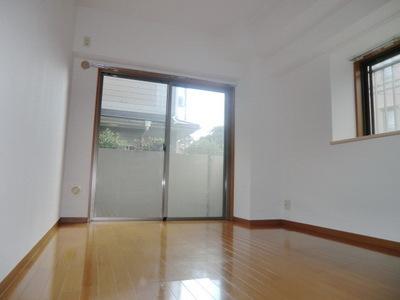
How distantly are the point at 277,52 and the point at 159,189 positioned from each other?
2326mm

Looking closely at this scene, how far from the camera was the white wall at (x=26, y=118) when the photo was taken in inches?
44.4

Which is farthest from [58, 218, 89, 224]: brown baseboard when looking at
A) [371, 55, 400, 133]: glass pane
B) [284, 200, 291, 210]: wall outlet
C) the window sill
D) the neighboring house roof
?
[371, 55, 400, 133]: glass pane

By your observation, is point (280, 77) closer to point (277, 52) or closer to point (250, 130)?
point (277, 52)

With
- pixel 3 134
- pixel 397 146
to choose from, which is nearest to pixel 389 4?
pixel 397 146

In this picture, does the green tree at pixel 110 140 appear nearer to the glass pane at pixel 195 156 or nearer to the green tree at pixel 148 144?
the green tree at pixel 148 144

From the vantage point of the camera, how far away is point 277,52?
349 cm

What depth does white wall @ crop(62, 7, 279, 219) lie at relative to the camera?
3.21 m

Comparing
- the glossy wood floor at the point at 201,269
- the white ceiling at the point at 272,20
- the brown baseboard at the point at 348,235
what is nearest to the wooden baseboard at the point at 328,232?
the brown baseboard at the point at 348,235

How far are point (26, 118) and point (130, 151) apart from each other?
2.10m

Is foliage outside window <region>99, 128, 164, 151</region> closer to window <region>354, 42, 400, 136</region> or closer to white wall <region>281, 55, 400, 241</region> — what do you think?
white wall <region>281, 55, 400, 241</region>

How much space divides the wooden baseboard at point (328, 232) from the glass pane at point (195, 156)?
0.54 meters

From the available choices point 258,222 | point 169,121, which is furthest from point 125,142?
point 258,222

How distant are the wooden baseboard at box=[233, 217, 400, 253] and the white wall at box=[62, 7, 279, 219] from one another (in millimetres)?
102

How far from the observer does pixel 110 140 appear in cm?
344
